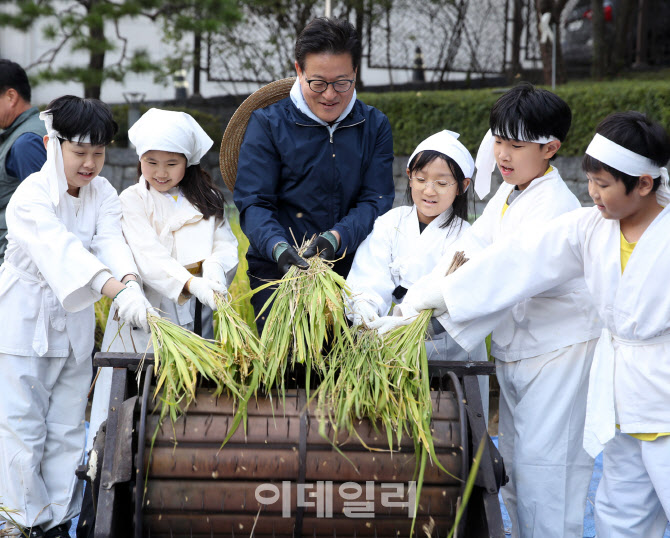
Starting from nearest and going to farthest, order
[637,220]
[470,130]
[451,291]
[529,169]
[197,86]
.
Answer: [637,220]
[451,291]
[529,169]
[470,130]
[197,86]

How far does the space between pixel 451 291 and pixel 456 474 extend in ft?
2.35

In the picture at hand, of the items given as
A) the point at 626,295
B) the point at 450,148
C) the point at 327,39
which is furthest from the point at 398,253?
the point at 626,295

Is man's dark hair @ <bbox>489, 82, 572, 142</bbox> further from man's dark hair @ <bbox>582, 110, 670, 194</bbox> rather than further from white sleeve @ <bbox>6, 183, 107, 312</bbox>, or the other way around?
white sleeve @ <bbox>6, 183, 107, 312</bbox>

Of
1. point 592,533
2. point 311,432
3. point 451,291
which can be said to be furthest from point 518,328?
point 592,533

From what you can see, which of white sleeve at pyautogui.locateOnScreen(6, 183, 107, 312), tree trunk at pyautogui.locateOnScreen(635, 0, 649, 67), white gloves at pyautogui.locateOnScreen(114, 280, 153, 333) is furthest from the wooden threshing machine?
tree trunk at pyautogui.locateOnScreen(635, 0, 649, 67)

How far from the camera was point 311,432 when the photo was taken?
236 cm

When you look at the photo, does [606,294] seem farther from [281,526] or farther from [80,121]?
[80,121]

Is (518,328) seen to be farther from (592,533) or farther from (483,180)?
(592,533)

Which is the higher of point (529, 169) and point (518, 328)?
point (529, 169)

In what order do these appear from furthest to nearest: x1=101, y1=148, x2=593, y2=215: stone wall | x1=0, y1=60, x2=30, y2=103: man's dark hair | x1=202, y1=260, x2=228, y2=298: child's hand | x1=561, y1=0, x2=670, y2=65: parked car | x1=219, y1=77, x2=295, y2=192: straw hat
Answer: x1=561, y1=0, x2=670, y2=65: parked car → x1=101, y1=148, x2=593, y2=215: stone wall → x1=0, y1=60, x2=30, y2=103: man's dark hair → x1=219, y1=77, x2=295, y2=192: straw hat → x1=202, y1=260, x2=228, y2=298: child's hand

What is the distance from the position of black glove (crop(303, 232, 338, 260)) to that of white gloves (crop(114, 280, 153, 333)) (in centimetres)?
66

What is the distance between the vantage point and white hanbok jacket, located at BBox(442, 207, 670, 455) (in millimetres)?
2457

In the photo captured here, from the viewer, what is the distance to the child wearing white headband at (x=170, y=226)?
10.6 feet

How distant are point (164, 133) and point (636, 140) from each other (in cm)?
190
